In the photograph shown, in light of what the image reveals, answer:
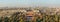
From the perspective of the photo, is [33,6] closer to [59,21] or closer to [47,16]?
[47,16]

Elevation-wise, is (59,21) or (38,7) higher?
(38,7)

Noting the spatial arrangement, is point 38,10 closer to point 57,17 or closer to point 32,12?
point 32,12

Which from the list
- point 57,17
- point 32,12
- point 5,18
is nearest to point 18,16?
point 5,18

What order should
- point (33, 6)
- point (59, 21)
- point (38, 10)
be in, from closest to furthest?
point (59, 21)
point (38, 10)
point (33, 6)

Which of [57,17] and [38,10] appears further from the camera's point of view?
[38,10]

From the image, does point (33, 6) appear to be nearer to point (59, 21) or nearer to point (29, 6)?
point (29, 6)

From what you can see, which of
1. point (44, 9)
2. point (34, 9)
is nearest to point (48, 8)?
point (44, 9)

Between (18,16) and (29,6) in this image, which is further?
(29,6)

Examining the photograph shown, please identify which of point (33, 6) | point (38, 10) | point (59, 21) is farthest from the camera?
point (33, 6)
